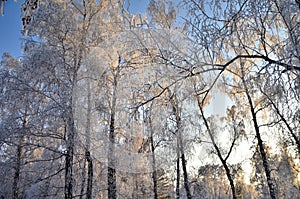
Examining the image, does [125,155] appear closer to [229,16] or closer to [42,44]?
[42,44]

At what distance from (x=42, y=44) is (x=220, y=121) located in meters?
5.17

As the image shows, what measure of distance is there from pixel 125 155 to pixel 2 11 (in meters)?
5.69

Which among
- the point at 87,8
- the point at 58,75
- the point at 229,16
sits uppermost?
the point at 87,8

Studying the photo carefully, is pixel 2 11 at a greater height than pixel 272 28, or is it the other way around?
pixel 272 28

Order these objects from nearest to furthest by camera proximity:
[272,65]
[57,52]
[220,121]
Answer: [272,65], [57,52], [220,121]

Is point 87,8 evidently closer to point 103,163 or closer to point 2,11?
point 103,163

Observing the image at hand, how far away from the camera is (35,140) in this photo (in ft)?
19.7

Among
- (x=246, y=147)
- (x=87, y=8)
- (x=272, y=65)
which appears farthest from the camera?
(x=246, y=147)

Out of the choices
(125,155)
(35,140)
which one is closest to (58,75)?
(35,140)

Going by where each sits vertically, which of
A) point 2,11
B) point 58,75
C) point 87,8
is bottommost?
point 2,11

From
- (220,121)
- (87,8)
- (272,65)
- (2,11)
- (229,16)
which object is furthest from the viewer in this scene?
(220,121)

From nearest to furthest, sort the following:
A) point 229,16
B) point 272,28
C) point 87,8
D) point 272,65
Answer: point 272,65, point 229,16, point 272,28, point 87,8

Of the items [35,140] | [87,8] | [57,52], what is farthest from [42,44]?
[35,140]

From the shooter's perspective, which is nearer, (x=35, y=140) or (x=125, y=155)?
(x=35, y=140)
